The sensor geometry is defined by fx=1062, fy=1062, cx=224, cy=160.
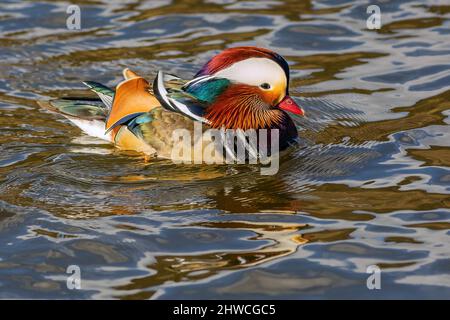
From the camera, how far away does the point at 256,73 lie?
28.5ft

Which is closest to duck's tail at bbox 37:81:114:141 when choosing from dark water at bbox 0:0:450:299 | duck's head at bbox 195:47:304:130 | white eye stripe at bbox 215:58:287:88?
dark water at bbox 0:0:450:299

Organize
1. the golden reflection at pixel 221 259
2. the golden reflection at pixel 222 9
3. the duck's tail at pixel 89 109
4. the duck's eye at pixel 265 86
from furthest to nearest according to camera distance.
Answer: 1. the golden reflection at pixel 222 9
2. the duck's tail at pixel 89 109
3. the duck's eye at pixel 265 86
4. the golden reflection at pixel 221 259

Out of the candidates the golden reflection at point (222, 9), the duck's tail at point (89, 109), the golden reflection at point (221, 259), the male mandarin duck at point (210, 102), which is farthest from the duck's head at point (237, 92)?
the golden reflection at point (222, 9)

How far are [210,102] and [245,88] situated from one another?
316 millimetres

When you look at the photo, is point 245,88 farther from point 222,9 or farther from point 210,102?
point 222,9

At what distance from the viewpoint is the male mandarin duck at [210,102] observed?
8633mm

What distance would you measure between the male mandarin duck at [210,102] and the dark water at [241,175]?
0.20 m

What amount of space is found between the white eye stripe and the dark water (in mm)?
667

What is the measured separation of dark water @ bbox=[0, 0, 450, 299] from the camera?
22.3ft

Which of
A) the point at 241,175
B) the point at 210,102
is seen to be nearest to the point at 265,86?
the point at 210,102

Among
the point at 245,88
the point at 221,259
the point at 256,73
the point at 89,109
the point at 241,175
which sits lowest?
the point at 221,259

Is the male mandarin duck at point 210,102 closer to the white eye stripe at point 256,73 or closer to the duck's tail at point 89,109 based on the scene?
the white eye stripe at point 256,73

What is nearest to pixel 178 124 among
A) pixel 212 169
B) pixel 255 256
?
pixel 212 169
